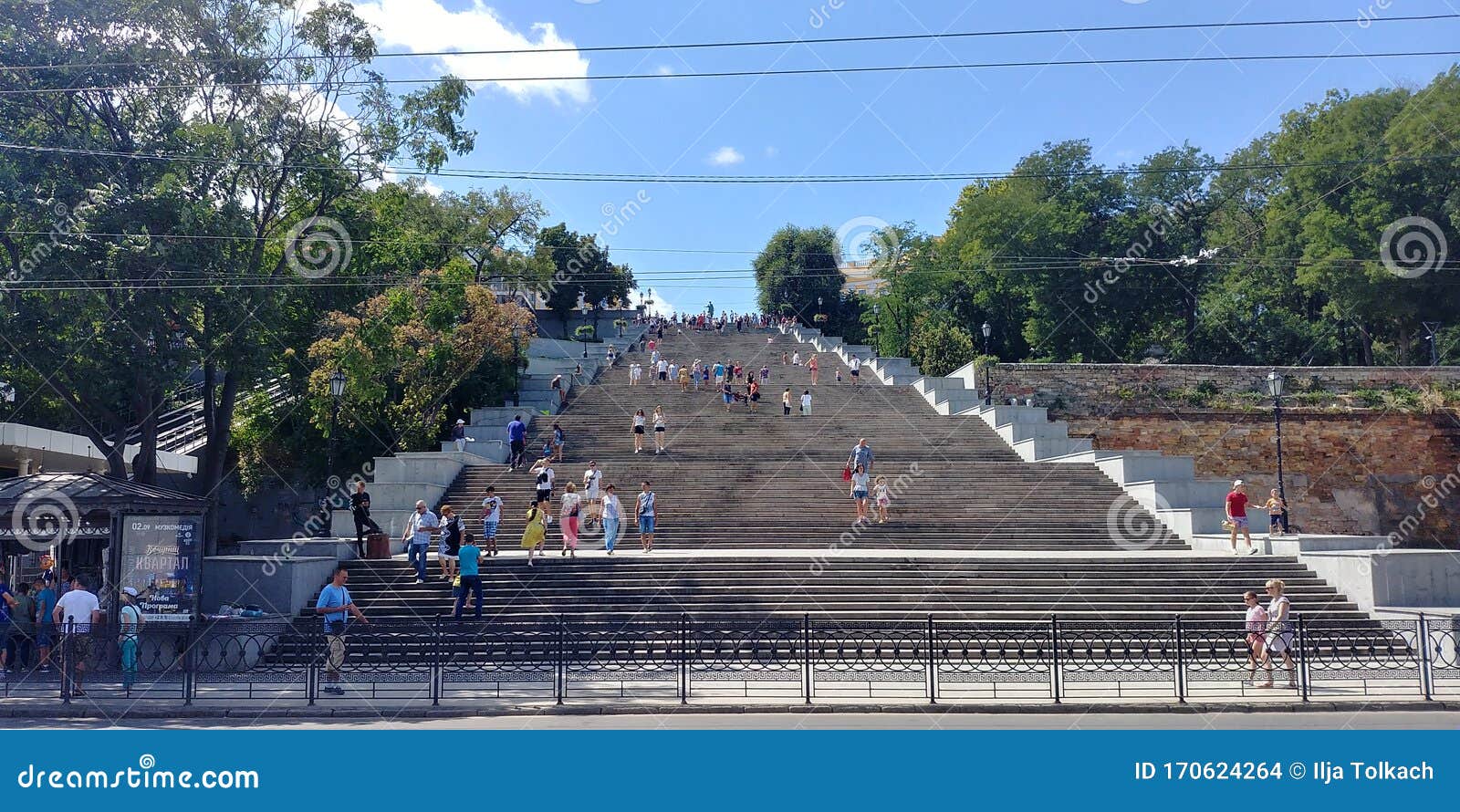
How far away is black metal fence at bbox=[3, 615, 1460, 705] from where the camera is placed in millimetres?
12727

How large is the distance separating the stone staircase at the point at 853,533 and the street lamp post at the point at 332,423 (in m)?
3.42

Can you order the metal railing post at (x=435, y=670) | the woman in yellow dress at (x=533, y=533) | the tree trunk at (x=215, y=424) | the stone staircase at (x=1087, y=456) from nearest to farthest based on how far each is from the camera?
the metal railing post at (x=435, y=670) < the woman in yellow dress at (x=533, y=533) < the tree trunk at (x=215, y=424) < the stone staircase at (x=1087, y=456)

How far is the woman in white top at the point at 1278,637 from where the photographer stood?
1293 centimetres

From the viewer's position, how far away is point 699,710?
1218 cm

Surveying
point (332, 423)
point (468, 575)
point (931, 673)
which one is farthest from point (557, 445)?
point (931, 673)

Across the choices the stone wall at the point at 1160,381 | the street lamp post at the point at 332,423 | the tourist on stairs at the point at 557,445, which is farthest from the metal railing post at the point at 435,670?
the stone wall at the point at 1160,381

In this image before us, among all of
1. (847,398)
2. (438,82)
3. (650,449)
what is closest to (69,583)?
(438,82)

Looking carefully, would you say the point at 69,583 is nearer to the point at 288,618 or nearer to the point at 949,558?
the point at 288,618

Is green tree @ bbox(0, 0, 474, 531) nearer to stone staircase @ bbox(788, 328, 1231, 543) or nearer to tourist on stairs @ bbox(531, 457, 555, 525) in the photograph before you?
tourist on stairs @ bbox(531, 457, 555, 525)

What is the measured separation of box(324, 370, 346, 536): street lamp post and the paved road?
10.5 metres

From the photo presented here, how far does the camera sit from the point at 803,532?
22766 mm

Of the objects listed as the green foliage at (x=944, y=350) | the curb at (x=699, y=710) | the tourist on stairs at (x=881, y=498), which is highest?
the green foliage at (x=944, y=350)

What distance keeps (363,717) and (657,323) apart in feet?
165

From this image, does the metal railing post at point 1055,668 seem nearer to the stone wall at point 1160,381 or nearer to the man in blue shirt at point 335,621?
the man in blue shirt at point 335,621
